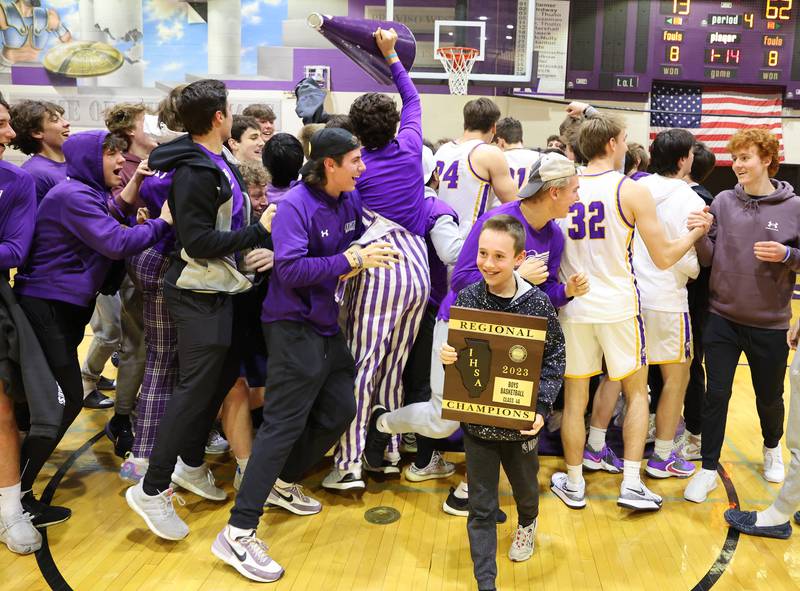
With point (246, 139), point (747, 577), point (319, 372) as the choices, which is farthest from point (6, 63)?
point (747, 577)

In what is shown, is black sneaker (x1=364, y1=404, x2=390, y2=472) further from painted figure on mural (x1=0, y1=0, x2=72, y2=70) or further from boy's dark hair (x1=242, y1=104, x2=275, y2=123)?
painted figure on mural (x1=0, y1=0, x2=72, y2=70)

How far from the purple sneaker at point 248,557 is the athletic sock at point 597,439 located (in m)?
2.06

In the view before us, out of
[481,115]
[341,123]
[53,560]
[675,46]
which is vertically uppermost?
[675,46]

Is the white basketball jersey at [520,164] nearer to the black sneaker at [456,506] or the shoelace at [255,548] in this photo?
the black sneaker at [456,506]

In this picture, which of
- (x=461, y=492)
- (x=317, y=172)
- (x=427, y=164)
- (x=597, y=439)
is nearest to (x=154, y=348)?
(x=317, y=172)

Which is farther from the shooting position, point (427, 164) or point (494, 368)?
point (427, 164)

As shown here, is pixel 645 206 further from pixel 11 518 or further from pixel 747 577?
pixel 11 518

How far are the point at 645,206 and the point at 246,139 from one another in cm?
235

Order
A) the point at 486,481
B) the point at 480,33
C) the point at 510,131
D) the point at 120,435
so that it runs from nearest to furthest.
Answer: the point at 486,481 → the point at 120,435 → the point at 510,131 → the point at 480,33

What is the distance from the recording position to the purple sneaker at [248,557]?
325 cm

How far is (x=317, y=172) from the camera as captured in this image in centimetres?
337

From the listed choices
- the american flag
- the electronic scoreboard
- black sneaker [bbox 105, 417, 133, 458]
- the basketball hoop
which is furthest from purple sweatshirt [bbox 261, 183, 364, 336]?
the american flag

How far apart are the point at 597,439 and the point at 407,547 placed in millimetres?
1489

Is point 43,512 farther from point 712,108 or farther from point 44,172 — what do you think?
point 712,108
